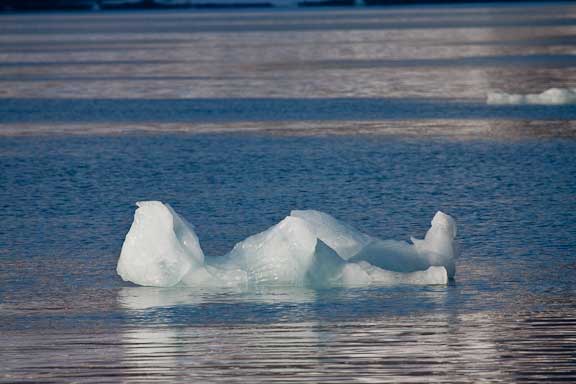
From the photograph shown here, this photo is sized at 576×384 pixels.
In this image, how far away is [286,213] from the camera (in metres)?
18.7

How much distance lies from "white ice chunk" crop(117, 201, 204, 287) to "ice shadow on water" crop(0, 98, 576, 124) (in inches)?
755

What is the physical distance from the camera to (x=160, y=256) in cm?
1363

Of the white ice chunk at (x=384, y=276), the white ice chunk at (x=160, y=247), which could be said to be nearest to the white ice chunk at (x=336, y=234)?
the white ice chunk at (x=384, y=276)

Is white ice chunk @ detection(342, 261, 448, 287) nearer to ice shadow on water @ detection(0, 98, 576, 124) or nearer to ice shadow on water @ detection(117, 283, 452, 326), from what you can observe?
ice shadow on water @ detection(117, 283, 452, 326)

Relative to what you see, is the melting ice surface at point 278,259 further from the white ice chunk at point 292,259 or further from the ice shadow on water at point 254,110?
the ice shadow on water at point 254,110

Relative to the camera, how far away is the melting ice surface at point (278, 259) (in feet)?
44.5

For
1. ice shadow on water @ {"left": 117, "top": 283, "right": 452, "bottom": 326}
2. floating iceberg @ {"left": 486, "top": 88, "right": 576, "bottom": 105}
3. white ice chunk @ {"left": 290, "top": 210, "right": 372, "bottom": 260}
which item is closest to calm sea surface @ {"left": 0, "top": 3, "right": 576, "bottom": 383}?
ice shadow on water @ {"left": 117, "top": 283, "right": 452, "bottom": 326}

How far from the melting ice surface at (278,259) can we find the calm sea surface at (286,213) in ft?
0.72

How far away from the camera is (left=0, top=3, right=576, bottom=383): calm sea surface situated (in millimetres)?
11070

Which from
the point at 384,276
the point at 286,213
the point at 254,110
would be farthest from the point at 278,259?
the point at 254,110

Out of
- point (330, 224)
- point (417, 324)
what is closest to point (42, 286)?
point (330, 224)

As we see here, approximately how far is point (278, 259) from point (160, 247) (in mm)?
999

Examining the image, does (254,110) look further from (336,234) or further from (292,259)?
(292,259)

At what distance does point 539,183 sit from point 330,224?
765cm
